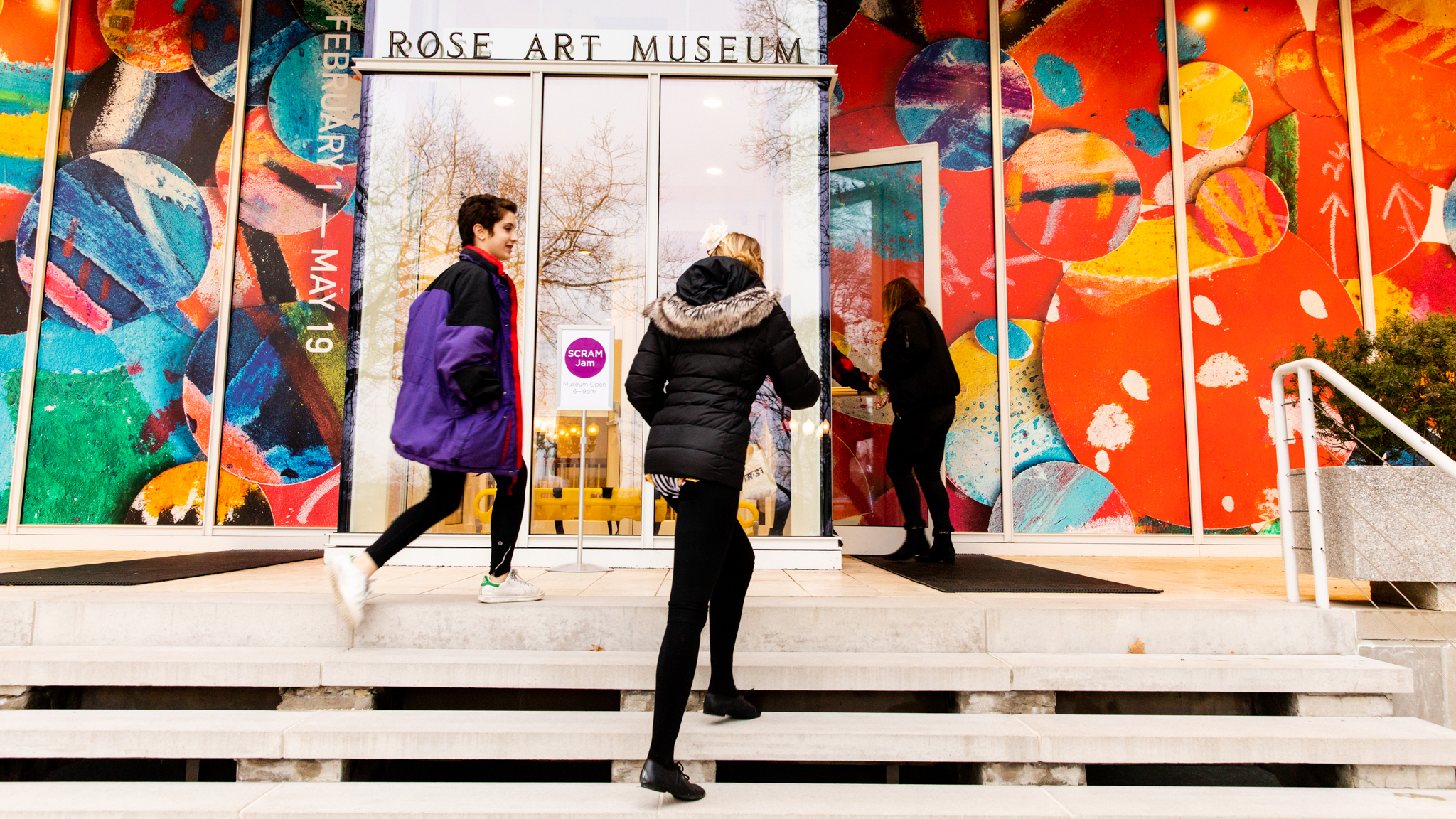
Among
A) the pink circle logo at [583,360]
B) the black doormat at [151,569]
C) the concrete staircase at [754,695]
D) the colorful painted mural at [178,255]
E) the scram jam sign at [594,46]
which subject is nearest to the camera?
the concrete staircase at [754,695]

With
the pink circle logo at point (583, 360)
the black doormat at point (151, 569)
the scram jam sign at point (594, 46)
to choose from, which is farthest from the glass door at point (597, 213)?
the black doormat at point (151, 569)

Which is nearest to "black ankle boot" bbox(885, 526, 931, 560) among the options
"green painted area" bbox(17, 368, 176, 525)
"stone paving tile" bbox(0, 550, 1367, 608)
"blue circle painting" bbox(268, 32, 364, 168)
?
"stone paving tile" bbox(0, 550, 1367, 608)

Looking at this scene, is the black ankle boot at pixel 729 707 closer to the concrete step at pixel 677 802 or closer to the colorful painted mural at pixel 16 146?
the concrete step at pixel 677 802

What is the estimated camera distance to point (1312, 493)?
3.35m

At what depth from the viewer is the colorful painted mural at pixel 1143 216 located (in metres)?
6.30

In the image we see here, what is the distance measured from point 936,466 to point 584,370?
2391 mm

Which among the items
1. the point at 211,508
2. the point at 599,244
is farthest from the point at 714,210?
the point at 211,508

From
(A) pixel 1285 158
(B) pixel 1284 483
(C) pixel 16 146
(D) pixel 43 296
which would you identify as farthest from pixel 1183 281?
(C) pixel 16 146

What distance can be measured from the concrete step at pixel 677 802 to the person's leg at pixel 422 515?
0.82 metres

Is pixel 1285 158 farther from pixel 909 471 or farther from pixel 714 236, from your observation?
pixel 714 236

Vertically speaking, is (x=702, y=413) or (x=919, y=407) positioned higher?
(x=919, y=407)

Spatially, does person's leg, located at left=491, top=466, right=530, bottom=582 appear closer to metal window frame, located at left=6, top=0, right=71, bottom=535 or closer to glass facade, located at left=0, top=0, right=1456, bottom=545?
glass facade, located at left=0, top=0, right=1456, bottom=545

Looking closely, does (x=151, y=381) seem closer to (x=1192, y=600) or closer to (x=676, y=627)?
(x=676, y=627)

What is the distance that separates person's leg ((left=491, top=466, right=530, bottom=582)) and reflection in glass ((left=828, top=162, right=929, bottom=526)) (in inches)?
135
